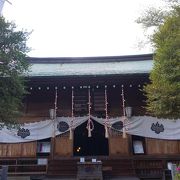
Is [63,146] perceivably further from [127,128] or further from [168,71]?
[168,71]

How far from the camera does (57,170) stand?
13242 millimetres

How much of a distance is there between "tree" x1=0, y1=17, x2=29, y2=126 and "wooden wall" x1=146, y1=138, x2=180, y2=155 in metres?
7.16

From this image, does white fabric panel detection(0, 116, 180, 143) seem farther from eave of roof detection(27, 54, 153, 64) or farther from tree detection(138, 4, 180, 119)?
eave of roof detection(27, 54, 153, 64)

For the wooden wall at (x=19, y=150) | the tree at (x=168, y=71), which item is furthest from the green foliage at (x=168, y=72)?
the wooden wall at (x=19, y=150)

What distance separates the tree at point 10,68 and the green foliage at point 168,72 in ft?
15.3

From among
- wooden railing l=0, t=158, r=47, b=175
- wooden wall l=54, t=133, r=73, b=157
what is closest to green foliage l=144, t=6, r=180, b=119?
wooden wall l=54, t=133, r=73, b=157

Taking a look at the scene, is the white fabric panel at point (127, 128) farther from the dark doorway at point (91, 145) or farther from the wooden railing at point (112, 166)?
the dark doorway at point (91, 145)

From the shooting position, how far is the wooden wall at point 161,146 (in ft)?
45.8

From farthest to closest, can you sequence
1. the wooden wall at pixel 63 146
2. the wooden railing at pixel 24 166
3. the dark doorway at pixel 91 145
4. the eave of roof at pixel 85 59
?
the eave of roof at pixel 85 59, the dark doorway at pixel 91 145, the wooden wall at pixel 63 146, the wooden railing at pixel 24 166

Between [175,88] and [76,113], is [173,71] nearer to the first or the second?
[175,88]

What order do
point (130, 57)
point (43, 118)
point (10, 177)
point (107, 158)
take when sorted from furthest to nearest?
point (130, 57), point (43, 118), point (107, 158), point (10, 177)

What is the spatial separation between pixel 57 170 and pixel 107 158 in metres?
2.44

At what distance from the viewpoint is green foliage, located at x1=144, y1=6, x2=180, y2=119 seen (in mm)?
9102

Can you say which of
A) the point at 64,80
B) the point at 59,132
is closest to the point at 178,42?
the point at 64,80
